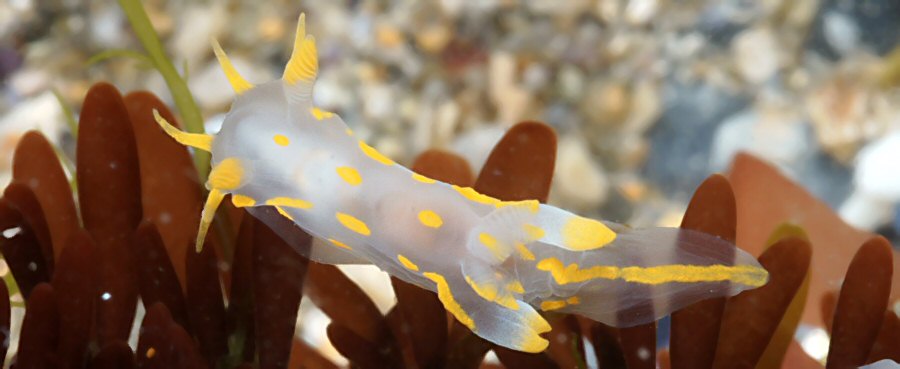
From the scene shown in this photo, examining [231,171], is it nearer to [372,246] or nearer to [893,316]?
[372,246]

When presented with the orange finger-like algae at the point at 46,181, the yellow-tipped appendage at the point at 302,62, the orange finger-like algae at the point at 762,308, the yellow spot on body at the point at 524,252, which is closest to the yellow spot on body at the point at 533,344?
the yellow spot on body at the point at 524,252

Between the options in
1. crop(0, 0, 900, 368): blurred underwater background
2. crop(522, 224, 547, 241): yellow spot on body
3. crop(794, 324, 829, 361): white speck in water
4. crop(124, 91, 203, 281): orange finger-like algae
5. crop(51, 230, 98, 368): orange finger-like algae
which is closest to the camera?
crop(51, 230, 98, 368): orange finger-like algae

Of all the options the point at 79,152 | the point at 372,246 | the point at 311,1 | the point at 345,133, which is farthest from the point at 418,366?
the point at 311,1

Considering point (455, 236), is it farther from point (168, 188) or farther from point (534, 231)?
point (168, 188)

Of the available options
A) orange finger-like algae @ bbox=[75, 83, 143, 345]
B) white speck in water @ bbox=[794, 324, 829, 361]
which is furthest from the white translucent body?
white speck in water @ bbox=[794, 324, 829, 361]

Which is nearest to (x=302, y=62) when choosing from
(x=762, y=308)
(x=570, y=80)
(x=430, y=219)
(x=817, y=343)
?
(x=430, y=219)

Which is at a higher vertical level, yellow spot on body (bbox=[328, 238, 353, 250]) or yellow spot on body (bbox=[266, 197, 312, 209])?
yellow spot on body (bbox=[266, 197, 312, 209])

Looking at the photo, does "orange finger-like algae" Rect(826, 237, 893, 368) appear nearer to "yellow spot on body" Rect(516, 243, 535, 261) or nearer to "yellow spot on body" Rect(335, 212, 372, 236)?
"yellow spot on body" Rect(516, 243, 535, 261)
